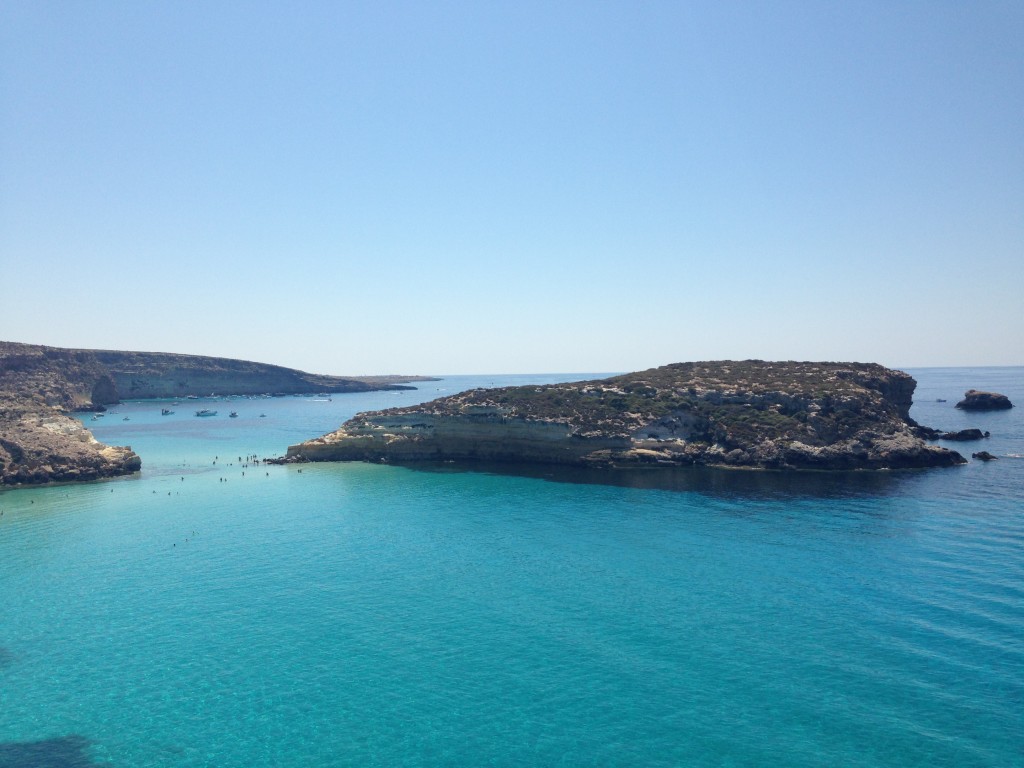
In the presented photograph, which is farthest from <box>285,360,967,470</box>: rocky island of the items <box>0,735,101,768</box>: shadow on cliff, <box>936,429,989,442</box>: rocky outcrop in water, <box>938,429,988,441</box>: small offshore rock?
<box>0,735,101,768</box>: shadow on cliff

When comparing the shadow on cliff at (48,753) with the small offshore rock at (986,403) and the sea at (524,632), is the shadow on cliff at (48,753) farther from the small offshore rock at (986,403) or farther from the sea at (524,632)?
the small offshore rock at (986,403)

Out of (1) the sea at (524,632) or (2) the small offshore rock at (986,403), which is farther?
(2) the small offshore rock at (986,403)

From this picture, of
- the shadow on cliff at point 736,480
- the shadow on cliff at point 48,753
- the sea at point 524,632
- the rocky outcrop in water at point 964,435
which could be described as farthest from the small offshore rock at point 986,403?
the shadow on cliff at point 48,753

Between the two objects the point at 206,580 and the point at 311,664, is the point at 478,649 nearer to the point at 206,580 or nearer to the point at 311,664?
the point at 311,664

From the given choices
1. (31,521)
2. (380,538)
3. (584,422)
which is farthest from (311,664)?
(584,422)

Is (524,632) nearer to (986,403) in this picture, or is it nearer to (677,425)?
(677,425)

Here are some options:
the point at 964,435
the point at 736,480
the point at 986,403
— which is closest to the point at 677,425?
the point at 736,480
